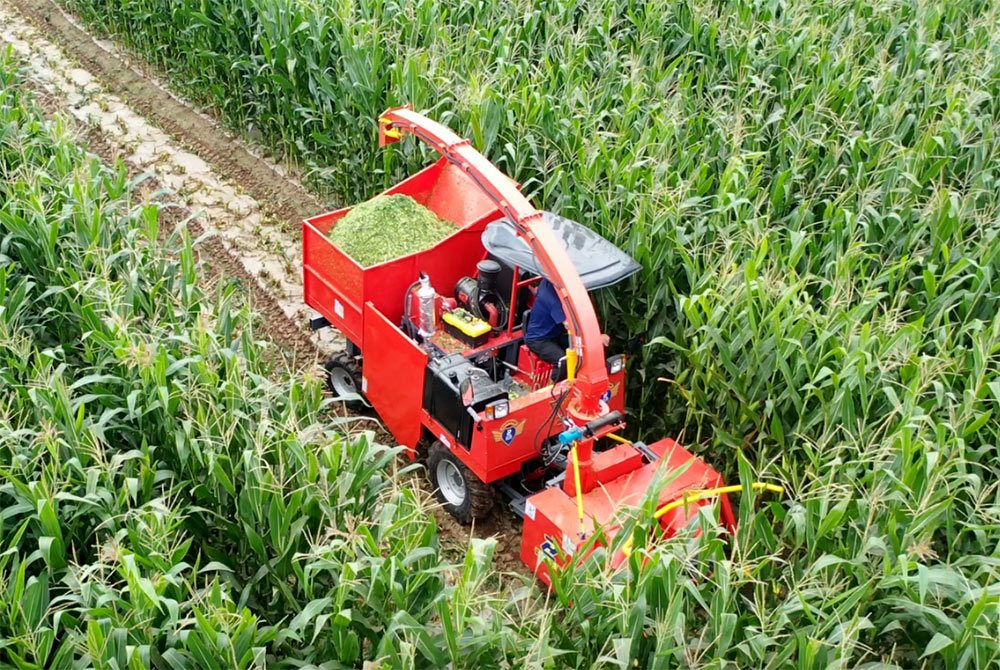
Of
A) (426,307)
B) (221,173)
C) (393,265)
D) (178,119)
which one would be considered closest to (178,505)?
(426,307)

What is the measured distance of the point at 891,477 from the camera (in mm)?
4492

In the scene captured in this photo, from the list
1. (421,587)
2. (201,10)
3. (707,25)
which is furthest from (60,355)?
(707,25)

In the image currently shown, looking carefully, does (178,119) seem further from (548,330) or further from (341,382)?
(548,330)

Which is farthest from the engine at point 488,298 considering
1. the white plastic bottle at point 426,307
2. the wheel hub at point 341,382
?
the wheel hub at point 341,382

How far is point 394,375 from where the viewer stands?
257 inches

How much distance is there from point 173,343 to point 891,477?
13.6 feet

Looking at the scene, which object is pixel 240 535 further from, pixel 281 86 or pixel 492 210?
pixel 281 86

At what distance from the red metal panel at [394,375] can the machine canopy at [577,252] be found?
885 millimetres

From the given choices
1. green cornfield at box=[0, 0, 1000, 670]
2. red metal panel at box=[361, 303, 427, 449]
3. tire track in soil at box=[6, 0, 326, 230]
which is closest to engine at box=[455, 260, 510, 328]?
red metal panel at box=[361, 303, 427, 449]

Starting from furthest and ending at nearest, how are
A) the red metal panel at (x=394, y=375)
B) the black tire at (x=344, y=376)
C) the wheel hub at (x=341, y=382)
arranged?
the wheel hub at (x=341, y=382) < the black tire at (x=344, y=376) < the red metal panel at (x=394, y=375)

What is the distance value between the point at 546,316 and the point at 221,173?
5.81 m

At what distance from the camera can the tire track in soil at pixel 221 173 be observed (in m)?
6.42

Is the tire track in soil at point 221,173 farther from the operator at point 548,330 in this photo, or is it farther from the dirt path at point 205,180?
the operator at point 548,330

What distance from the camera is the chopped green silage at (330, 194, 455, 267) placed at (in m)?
6.99
